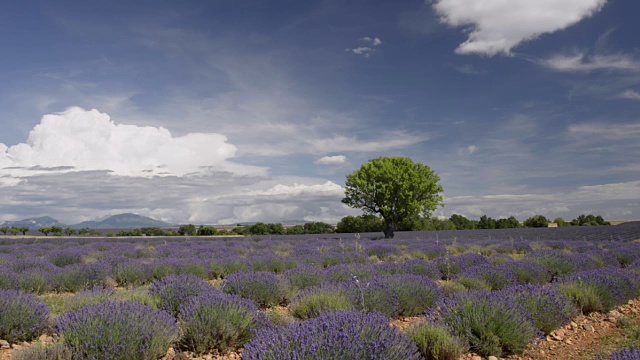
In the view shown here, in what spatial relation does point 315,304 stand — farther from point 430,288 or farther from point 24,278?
point 24,278

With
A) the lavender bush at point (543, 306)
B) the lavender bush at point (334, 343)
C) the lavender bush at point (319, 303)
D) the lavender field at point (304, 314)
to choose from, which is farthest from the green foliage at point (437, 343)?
the lavender bush at point (543, 306)

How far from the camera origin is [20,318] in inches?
203

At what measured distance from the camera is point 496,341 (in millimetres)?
4750

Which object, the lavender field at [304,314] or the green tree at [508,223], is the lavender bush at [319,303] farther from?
the green tree at [508,223]

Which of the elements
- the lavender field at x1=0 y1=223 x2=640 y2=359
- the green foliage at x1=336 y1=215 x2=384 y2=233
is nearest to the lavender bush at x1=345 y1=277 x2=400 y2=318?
the lavender field at x1=0 y1=223 x2=640 y2=359

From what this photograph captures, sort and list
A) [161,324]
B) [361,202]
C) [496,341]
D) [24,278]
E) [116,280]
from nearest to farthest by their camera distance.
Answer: [161,324], [496,341], [24,278], [116,280], [361,202]

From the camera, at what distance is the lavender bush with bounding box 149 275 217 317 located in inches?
244

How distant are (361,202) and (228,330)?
28303 mm

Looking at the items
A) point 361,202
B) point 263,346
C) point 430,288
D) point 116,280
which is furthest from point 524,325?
point 361,202

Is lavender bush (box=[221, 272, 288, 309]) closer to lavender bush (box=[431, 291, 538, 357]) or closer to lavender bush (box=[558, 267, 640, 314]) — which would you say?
lavender bush (box=[431, 291, 538, 357])

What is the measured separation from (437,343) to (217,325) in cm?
244

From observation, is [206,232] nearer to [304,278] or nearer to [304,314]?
[304,278]

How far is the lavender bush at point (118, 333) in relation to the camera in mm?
3963

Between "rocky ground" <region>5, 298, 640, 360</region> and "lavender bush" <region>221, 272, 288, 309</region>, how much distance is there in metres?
2.22
